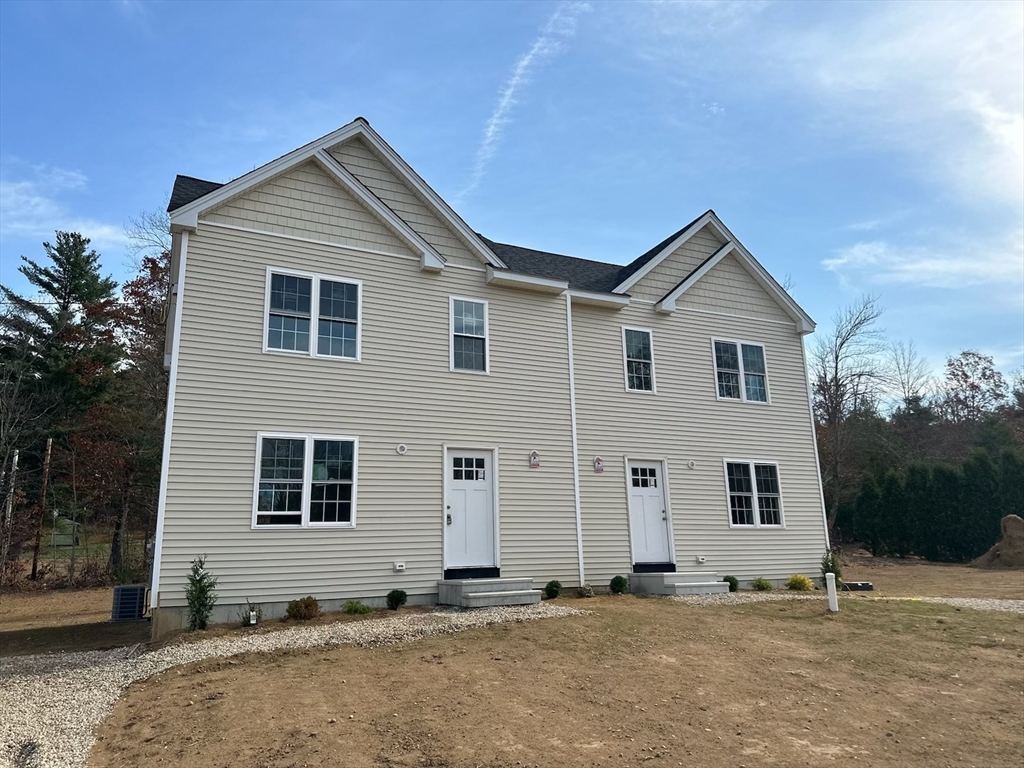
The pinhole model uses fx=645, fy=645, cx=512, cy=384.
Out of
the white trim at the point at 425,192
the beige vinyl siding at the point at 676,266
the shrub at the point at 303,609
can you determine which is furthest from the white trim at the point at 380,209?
the shrub at the point at 303,609

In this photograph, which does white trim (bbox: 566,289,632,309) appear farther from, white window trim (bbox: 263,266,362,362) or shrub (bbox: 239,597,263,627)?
shrub (bbox: 239,597,263,627)

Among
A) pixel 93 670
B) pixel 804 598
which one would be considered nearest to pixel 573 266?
pixel 804 598

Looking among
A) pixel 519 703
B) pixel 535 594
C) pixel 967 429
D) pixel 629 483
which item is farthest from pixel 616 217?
pixel 967 429

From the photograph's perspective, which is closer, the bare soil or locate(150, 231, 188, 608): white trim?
the bare soil

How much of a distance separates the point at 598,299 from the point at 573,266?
6.03 ft

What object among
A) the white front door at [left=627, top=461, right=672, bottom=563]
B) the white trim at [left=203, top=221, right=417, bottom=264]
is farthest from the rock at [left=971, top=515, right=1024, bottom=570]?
the white trim at [left=203, top=221, right=417, bottom=264]

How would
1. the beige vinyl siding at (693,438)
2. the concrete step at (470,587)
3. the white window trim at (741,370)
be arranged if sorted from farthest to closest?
the white window trim at (741,370) < the beige vinyl siding at (693,438) < the concrete step at (470,587)

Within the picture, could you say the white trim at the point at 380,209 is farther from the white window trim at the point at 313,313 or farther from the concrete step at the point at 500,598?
the concrete step at the point at 500,598

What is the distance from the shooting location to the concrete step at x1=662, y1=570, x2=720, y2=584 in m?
12.8

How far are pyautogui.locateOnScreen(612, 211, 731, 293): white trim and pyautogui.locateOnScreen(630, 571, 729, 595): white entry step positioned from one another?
20.8 feet

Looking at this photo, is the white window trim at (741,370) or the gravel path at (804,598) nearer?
the gravel path at (804,598)

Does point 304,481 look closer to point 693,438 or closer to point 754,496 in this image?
point 693,438

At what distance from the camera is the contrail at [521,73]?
12383 mm

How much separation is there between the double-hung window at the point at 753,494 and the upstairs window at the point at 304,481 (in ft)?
29.5
